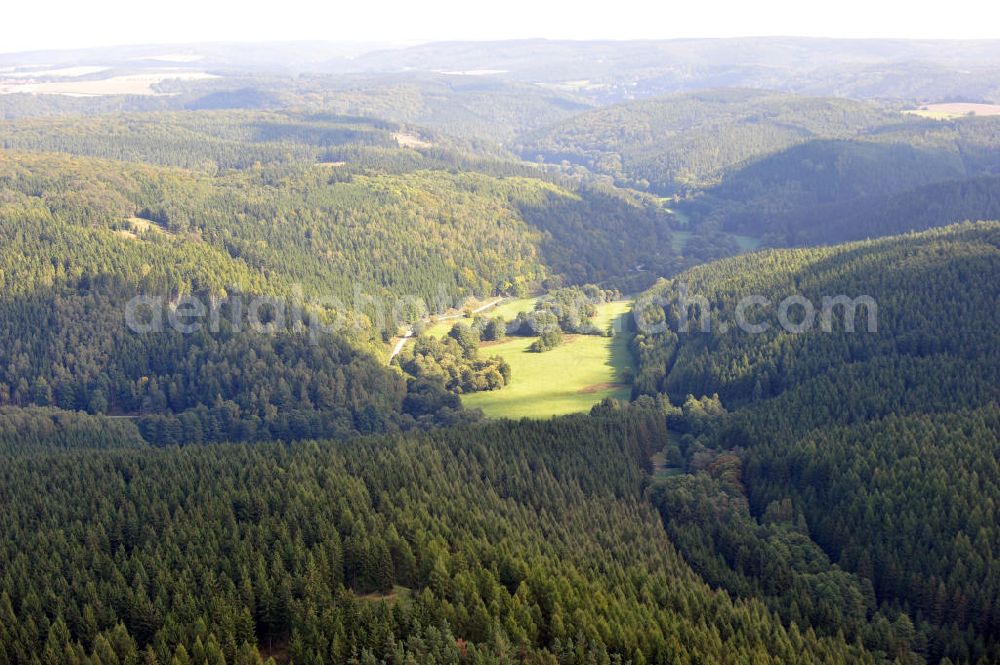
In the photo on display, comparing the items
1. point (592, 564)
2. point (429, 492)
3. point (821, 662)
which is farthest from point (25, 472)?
point (821, 662)

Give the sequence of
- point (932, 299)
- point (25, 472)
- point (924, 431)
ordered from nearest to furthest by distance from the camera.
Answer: point (25, 472), point (924, 431), point (932, 299)

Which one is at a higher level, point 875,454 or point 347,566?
point 347,566

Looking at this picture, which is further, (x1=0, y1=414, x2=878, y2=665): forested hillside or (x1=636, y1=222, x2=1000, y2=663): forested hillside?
(x1=636, y1=222, x2=1000, y2=663): forested hillside

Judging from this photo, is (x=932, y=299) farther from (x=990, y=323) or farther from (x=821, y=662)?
(x=821, y=662)

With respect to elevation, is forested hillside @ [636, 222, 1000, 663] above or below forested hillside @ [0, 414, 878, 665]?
below

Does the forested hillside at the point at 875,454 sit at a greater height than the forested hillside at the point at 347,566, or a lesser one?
lesser

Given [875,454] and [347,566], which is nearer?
[347,566]

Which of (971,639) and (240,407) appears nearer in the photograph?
(971,639)

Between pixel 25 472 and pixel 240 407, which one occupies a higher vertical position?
pixel 25 472
